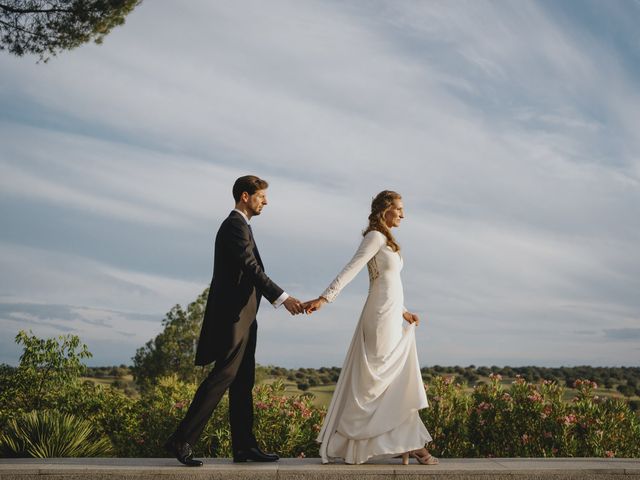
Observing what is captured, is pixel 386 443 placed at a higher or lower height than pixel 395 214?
lower

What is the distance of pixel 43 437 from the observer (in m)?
8.83

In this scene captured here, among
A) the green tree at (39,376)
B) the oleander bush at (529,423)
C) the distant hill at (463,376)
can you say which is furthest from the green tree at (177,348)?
the oleander bush at (529,423)

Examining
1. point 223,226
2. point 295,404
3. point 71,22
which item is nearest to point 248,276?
point 223,226

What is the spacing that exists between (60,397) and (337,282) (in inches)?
341

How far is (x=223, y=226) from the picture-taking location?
646cm

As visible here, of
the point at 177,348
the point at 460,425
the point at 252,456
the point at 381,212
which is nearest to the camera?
the point at 381,212

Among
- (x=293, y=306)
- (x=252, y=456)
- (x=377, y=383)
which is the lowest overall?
(x=252, y=456)

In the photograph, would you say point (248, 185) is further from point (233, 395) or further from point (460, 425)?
point (460, 425)

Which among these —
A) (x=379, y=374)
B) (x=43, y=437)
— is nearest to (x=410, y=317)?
(x=379, y=374)

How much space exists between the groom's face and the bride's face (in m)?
1.17

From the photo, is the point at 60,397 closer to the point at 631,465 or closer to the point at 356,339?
the point at 356,339

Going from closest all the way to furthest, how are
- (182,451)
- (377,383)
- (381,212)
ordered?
(182,451) < (377,383) < (381,212)

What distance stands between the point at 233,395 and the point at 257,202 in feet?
6.05

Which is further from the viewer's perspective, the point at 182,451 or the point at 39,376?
the point at 39,376
